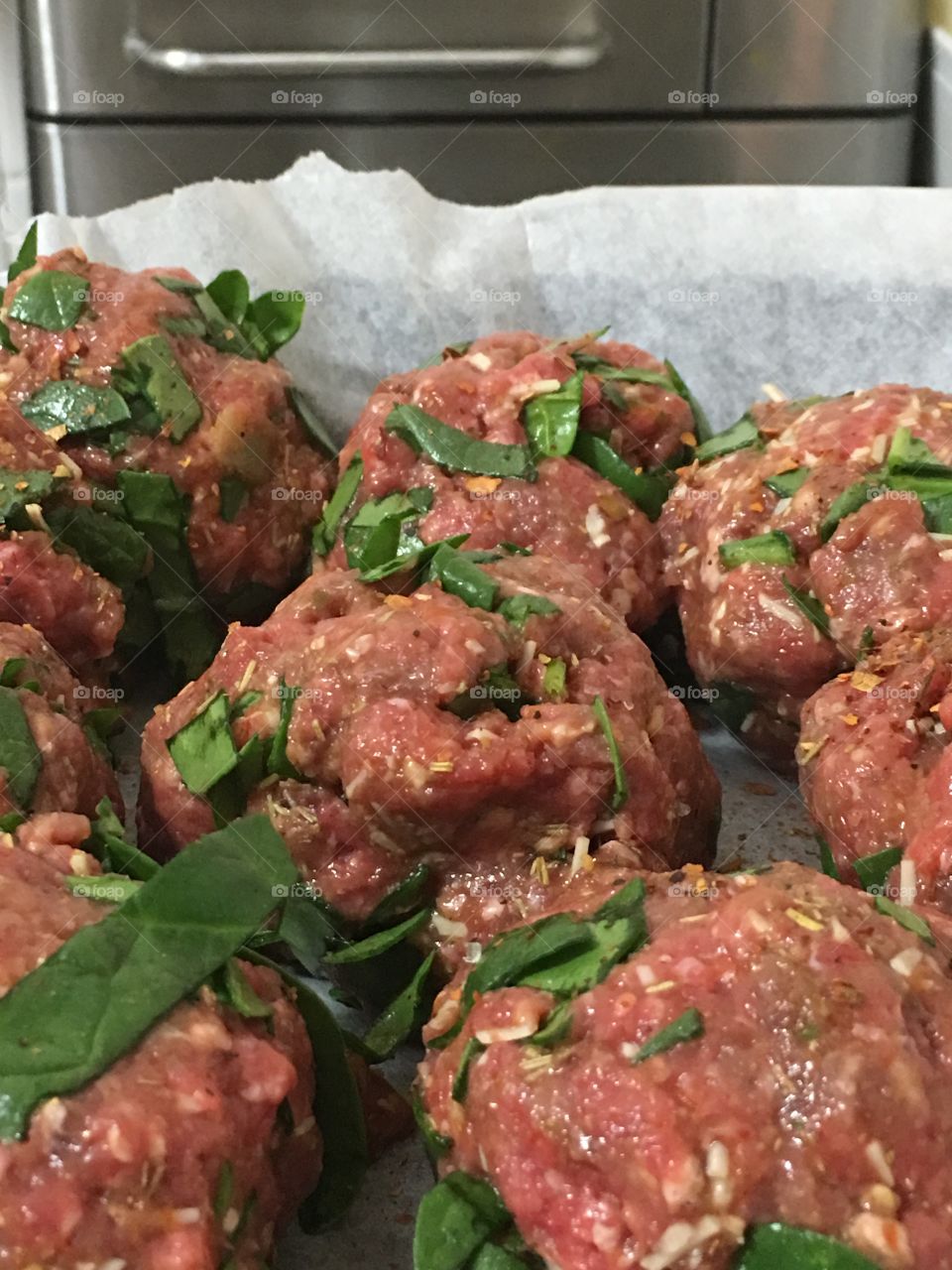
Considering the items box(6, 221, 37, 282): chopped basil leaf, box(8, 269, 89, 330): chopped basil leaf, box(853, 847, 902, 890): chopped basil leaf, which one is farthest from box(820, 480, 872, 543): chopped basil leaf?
box(6, 221, 37, 282): chopped basil leaf

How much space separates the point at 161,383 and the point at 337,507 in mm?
377

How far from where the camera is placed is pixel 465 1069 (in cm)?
148

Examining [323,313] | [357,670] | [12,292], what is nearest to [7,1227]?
[357,670]

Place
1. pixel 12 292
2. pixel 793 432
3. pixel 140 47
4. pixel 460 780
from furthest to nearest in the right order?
pixel 140 47
pixel 12 292
pixel 793 432
pixel 460 780

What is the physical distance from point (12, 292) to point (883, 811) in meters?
1.77

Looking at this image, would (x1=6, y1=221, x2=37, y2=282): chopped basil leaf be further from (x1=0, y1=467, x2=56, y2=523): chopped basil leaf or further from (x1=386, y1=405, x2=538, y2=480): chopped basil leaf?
(x1=386, y1=405, x2=538, y2=480): chopped basil leaf

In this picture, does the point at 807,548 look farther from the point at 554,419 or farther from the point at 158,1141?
the point at 158,1141

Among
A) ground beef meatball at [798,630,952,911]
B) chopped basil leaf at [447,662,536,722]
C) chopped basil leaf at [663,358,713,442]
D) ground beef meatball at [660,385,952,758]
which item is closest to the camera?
ground beef meatball at [798,630,952,911]

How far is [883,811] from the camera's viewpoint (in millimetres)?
1857

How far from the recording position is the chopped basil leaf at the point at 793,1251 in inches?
50.3

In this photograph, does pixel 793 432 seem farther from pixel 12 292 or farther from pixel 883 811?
pixel 12 292

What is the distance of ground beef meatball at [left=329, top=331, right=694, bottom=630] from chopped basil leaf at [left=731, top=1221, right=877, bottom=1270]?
1243 mm

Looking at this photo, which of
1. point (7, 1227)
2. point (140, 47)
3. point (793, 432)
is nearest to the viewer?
point (7, 1227)

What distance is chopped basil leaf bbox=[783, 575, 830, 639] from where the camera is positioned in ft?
7.18
